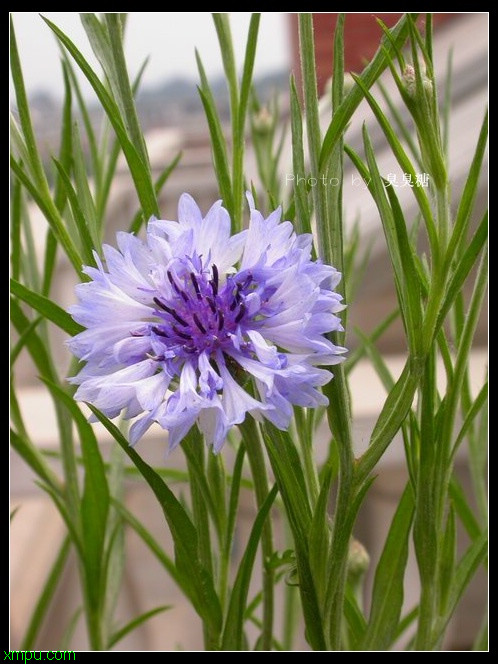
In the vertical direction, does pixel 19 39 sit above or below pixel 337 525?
above

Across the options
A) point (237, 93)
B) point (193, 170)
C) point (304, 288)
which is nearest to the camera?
point (304, 288)

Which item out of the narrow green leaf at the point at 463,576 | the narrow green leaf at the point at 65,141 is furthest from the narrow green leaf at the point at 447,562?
the narrow green leaf at the point at 65,141

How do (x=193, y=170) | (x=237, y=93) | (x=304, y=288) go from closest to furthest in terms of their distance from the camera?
(x=304, y=288), (x=237, y=93), (x=193, y=170)

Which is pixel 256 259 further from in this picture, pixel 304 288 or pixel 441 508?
pixel 441 508

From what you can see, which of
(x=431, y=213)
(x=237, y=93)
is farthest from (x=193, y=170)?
(x=431, y=213)

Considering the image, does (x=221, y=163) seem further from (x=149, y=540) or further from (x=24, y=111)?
(x=149, y=540)

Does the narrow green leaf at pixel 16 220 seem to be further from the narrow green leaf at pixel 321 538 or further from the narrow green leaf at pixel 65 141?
the narrow green leaf at pixel 321 538
